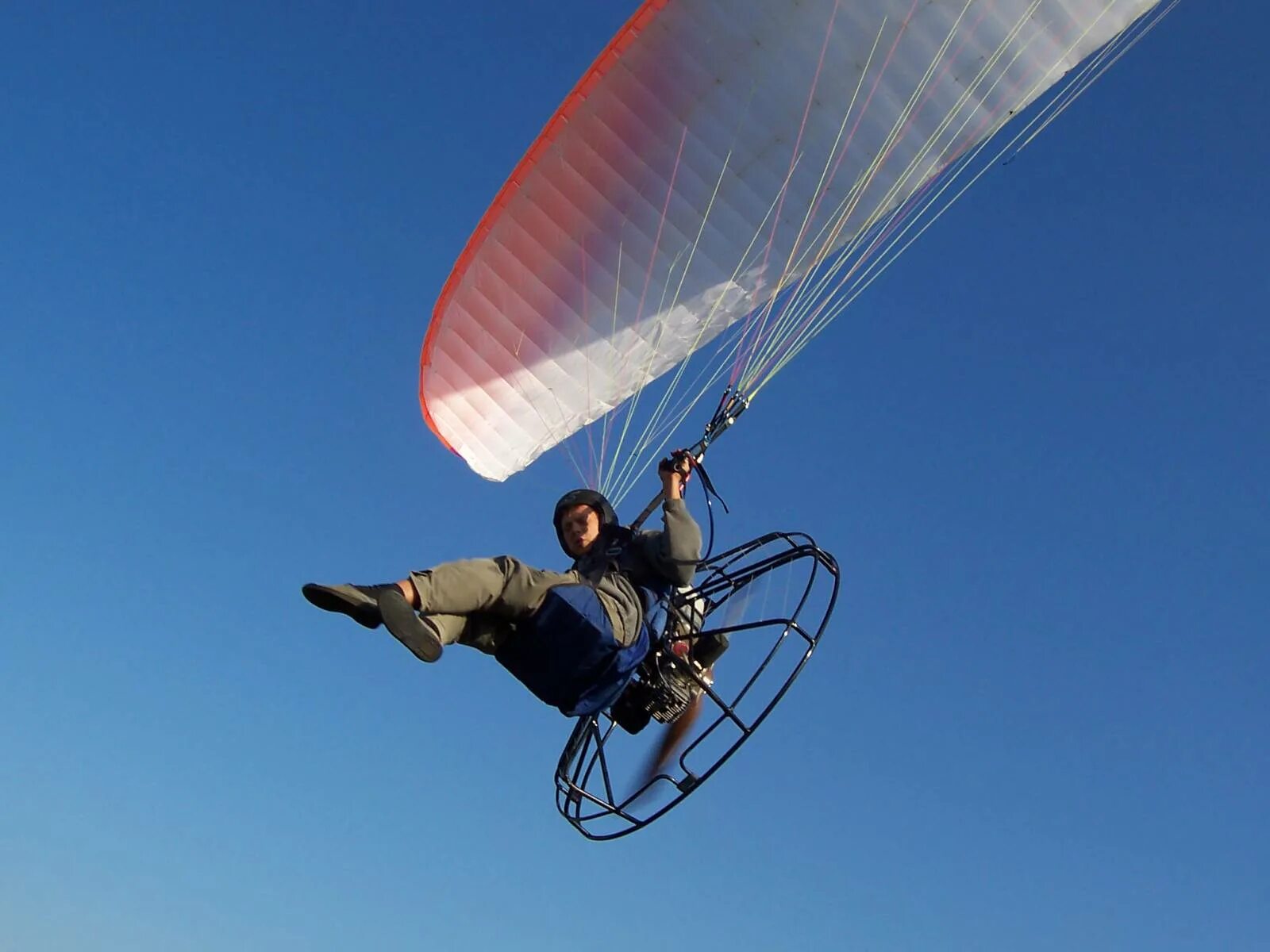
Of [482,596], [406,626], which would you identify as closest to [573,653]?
[482,596]

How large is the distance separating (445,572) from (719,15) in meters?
4.58

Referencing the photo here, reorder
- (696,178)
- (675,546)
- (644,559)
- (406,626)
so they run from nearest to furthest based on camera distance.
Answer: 1. (406,626)
2. (675,546)
3. (644,559)
4. (696,178)

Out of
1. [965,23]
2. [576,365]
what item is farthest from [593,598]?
[965,23]

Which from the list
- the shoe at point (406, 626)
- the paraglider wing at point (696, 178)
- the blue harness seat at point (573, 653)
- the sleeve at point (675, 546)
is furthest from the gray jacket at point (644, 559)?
the paraglider wing at point (696, 178)

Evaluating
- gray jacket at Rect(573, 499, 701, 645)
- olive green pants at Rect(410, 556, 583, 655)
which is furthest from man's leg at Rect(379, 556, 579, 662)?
gray jacket at Rect(573, 499, 701, 645)

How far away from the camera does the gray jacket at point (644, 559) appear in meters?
5.84

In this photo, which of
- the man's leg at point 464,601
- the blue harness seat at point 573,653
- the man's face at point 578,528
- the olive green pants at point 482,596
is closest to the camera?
the man's leg at point 464,601

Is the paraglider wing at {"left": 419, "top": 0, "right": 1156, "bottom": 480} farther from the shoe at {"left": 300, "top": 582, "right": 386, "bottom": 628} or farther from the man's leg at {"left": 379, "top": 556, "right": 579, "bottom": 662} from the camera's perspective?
the shoe at {"left": 300, "top": 582, "right": 386, "bottom": 628}

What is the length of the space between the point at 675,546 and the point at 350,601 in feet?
5.90

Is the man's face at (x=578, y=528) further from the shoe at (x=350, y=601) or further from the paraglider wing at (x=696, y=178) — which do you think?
the paraglider wing at (x=696, y=178)

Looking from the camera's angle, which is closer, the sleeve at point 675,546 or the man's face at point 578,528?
the sleeve at point 675,546

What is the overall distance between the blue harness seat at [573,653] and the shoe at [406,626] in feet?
2.36

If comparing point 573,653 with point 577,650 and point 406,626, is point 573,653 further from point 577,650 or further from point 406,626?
point 406,626

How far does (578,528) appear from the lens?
6191 millimetres
